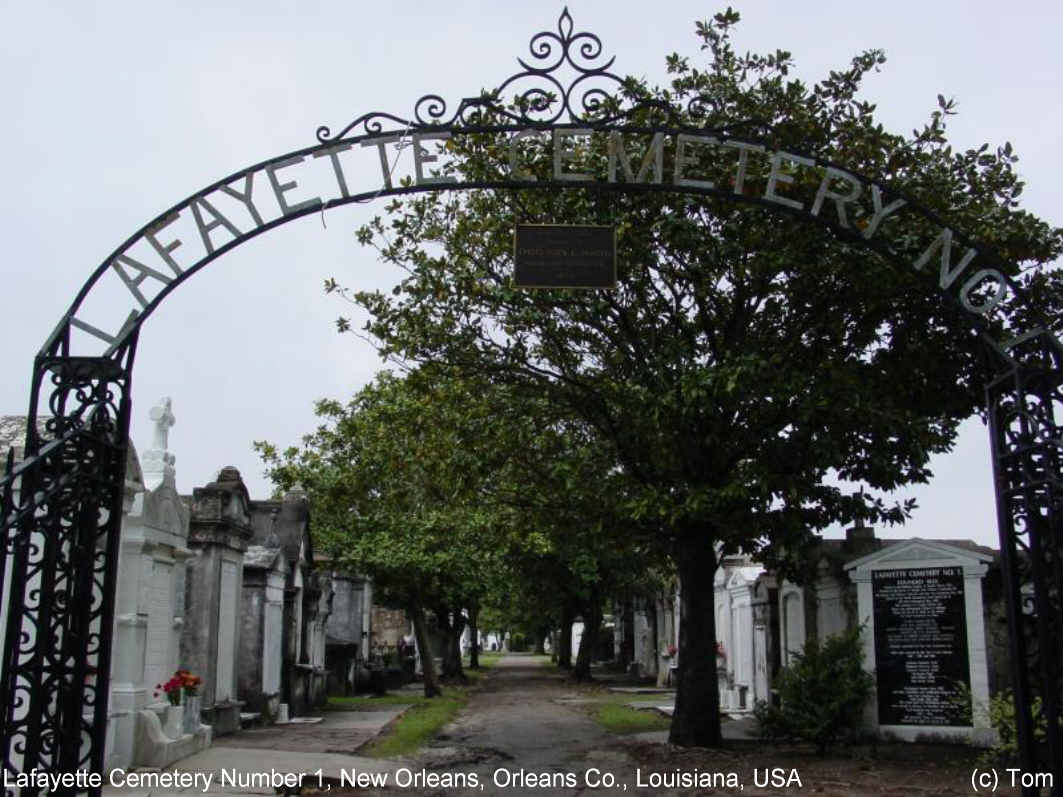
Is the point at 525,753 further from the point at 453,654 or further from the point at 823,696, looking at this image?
the point at 453,654

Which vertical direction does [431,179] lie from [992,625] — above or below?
above

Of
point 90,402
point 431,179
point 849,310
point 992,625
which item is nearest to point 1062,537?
point 431,179

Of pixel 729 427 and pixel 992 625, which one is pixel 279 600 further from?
pixel 992 625

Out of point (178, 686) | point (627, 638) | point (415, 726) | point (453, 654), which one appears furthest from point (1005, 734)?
point (627, 638)

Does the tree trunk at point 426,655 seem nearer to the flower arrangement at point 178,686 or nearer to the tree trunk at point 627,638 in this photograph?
the flower arrangement at point 178,686

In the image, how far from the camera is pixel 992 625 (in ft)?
49.8

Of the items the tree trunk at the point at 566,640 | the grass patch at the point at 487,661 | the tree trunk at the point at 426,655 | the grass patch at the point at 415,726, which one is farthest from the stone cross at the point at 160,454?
the grass patch at the point at 487,661

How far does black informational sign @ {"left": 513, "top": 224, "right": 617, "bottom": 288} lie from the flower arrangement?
28.2ft

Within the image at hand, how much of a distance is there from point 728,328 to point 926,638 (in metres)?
5.29

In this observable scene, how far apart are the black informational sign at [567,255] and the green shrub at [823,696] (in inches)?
378

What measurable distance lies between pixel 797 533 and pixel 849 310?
2.83 metres

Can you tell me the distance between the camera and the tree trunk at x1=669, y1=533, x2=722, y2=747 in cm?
1491

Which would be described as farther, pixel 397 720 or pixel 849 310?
pixel 397 720

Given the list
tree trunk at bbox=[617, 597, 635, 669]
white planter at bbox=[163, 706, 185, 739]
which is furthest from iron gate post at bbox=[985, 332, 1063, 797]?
tree trunk at bbox=[617, 597, 635, 669]
